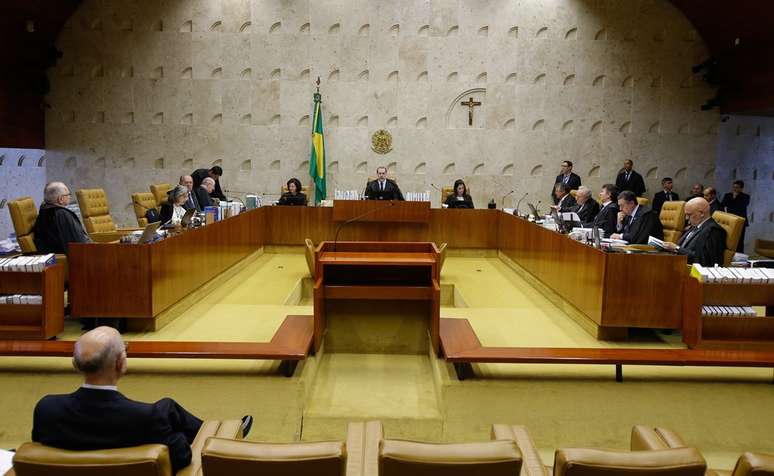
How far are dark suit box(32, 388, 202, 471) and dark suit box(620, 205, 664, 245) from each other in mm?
4756

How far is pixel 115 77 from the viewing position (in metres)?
11.0

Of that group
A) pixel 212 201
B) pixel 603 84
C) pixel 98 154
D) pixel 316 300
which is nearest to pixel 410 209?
pixel 212 201

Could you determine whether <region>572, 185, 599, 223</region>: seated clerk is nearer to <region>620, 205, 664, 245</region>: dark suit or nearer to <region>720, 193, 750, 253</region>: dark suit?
<region>620, 205, 664, 245</region>: dark suit

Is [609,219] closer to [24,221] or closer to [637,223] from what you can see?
[637,223]

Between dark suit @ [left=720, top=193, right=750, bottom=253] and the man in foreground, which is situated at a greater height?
dark suit @ [left=720, top=193, right=750, bottom=253]

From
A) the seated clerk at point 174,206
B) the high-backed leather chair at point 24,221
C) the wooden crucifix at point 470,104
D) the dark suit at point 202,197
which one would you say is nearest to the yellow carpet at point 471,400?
the high-backed leather chair at point 24,221

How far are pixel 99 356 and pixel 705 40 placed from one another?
38.7 ft

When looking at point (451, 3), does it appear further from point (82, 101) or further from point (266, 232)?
point (82, 101)

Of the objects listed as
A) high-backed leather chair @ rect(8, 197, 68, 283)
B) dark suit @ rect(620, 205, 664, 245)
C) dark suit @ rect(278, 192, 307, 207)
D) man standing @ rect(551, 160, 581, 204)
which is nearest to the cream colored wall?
man standing @ rect(551, 160, 581, 204)

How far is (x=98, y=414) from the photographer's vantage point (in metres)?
1.95

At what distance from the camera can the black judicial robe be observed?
4.75 meters

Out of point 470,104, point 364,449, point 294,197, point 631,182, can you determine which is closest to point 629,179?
point 631,182

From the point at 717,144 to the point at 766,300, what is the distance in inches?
317

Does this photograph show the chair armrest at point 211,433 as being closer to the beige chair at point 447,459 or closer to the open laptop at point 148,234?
the beige chair at point 447,459
